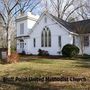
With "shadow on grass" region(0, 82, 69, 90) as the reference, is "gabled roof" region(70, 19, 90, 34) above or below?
above

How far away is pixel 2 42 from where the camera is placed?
68.0 m

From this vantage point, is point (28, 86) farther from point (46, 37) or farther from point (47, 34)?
point (46, 37)

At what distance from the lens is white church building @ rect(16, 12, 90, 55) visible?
29750 millimetres

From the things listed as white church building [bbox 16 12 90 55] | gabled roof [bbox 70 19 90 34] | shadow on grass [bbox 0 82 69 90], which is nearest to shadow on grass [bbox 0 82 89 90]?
shadow on grass [bbox 0 82 69 90]

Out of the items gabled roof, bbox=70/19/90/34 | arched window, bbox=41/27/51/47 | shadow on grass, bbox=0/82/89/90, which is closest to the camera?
shadow on grass, bbox=0/82/89/90

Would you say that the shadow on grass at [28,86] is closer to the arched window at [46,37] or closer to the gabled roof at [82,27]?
the gabled roof at [82,27]

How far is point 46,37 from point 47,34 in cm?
52

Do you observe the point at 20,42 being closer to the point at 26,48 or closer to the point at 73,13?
the point at 26,48

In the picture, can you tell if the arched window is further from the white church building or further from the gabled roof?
the gabled roof

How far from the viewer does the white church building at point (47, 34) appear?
29.8 m

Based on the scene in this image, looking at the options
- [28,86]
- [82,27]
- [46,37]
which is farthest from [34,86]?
[46,37]

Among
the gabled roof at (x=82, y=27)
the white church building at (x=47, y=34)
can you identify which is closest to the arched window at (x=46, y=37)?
the white church building at (x=47, y=34)

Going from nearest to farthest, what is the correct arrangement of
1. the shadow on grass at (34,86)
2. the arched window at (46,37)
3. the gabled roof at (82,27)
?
1. the shadow on grass at (34,86)
2. the gabled roof at (82,27)
3. the arched window at (46,37)

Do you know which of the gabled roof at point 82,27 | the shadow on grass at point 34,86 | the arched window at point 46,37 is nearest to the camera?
the shadow on grass at point 34,86
